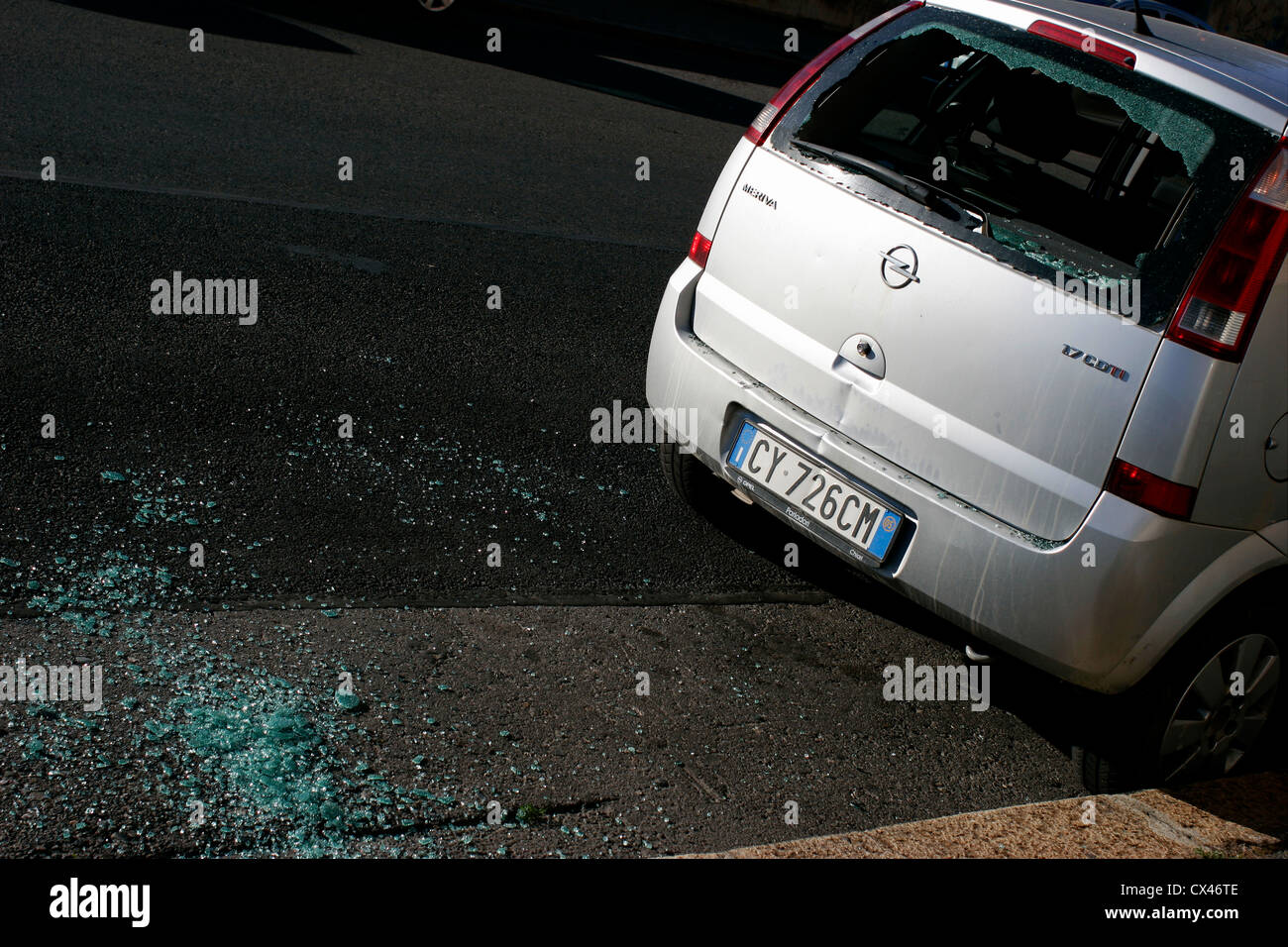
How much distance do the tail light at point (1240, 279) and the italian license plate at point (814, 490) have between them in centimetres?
92

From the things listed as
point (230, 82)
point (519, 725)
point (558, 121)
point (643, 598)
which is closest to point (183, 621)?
point (519, 725)

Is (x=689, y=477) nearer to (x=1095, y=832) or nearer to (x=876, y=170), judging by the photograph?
(x=876, y=170)

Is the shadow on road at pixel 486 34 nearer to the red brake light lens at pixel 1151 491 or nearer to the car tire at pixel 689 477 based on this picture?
the car tire at pixel 689 477

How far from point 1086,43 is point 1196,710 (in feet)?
6.40

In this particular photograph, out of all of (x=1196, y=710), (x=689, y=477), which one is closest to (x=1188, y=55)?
(x=1196, y=710)

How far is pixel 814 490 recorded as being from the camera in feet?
12.3

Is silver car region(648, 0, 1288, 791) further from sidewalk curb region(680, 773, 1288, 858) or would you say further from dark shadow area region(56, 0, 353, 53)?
dark shadow area region(56, 0, 353, 53)

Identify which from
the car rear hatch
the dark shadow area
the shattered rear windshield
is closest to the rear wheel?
the car rear hatch

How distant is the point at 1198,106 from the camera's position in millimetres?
3348

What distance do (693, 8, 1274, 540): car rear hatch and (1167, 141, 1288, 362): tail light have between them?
5 cm

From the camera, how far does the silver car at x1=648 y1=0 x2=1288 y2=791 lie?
3.24 m

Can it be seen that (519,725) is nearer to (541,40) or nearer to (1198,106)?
(1198,106)

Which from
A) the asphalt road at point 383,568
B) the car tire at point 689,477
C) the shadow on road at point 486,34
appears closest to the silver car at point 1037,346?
the car tire at point 689,477

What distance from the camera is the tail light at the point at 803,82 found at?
13.1 ft
